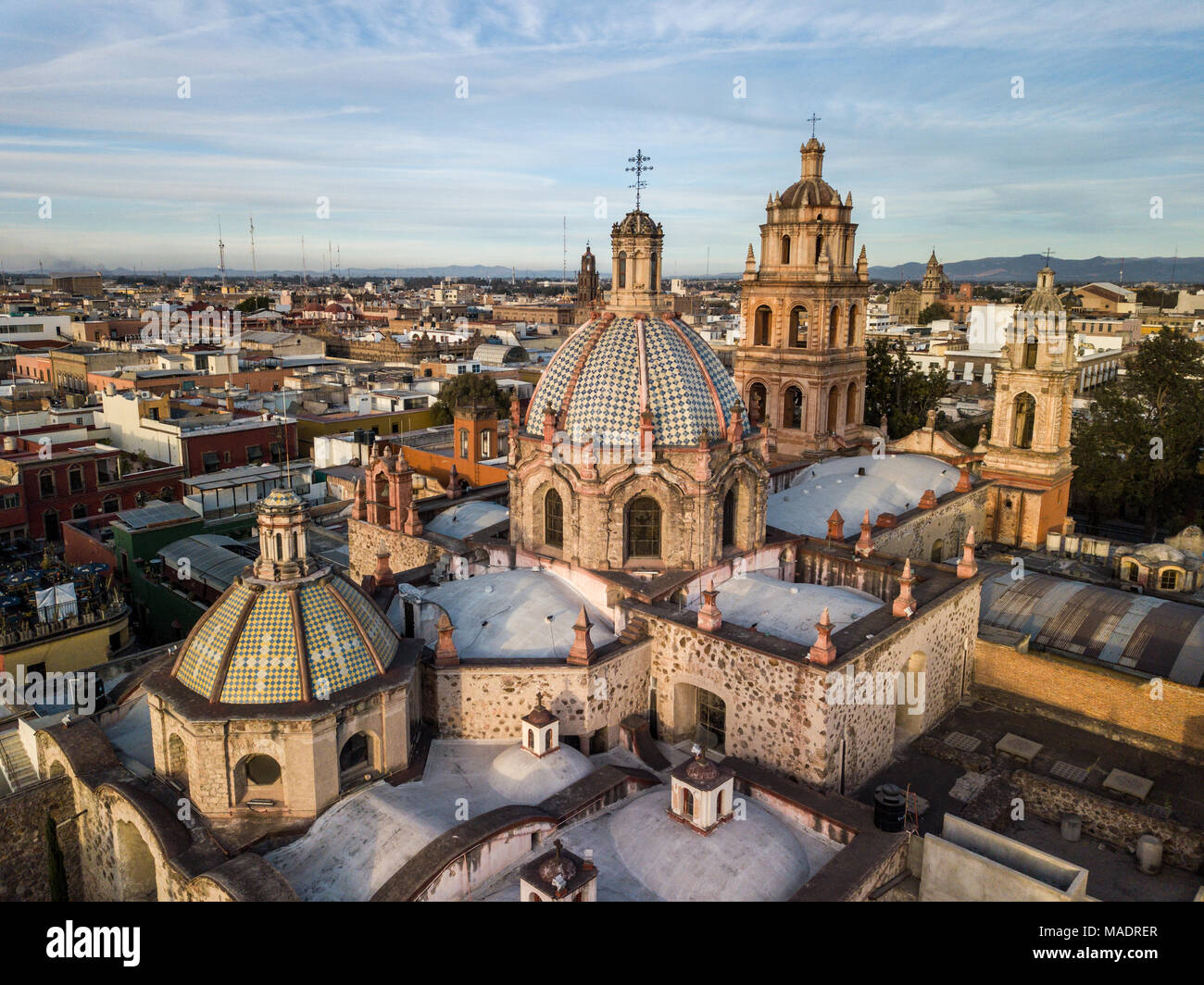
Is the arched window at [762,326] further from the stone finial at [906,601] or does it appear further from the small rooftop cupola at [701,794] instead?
the small rooftop cupola at [701,794]

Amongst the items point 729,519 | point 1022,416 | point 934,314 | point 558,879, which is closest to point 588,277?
point 934,314

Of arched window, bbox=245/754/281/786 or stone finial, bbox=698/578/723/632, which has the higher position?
stone finial, bbox=698/578/723/632

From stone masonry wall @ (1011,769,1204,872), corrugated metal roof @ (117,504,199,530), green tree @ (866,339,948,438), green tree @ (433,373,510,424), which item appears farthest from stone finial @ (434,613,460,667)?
green tree @ (433,373,510,424)

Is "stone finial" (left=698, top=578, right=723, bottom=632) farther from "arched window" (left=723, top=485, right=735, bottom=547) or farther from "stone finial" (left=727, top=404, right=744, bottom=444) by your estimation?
"stone finial" (left=727, top=404, right=744, bottom=444)

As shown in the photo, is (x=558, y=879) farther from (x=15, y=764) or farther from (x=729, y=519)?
(x=15, y=764)

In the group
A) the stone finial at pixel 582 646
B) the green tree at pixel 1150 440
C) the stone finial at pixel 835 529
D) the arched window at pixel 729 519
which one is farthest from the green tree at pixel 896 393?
the stone finial at pixel 582 646

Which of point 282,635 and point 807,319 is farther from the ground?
point 807,319
